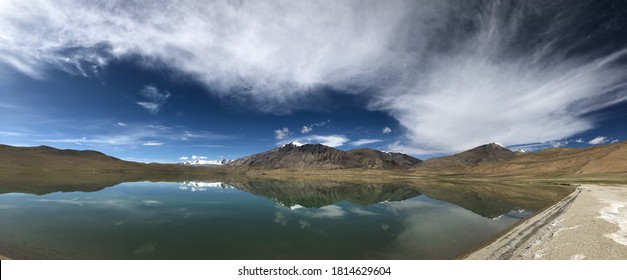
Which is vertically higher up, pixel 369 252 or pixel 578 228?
pixel 578 228

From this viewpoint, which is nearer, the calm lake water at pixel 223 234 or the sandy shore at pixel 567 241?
the sandy shore at pixel 567 241

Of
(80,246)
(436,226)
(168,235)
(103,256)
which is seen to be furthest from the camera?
(436,226)

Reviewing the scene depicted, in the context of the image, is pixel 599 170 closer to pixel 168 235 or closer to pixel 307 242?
pixel 307 242

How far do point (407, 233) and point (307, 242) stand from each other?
9.88 meters

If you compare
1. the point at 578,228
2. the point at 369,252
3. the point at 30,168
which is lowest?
the point at 369,252

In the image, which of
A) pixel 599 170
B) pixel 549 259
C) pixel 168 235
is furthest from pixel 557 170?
pixel 168 235

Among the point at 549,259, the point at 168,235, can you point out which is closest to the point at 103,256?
the point at 168,235

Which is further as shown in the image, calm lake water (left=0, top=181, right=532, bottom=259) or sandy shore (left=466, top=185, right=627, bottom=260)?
calm lake water (left=0, top=181, right=532, bottom=259)

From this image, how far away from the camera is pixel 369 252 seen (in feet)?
65.0

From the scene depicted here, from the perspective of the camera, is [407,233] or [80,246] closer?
[80,246]

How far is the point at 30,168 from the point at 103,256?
546 feet

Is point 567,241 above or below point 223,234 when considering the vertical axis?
above

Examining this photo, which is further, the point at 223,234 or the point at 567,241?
the point at 223,234
